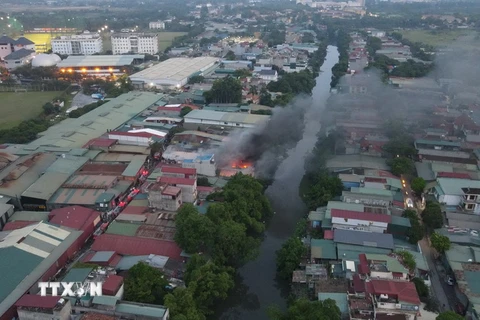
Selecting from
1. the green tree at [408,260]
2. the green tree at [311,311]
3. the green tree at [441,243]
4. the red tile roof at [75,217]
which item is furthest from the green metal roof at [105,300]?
the green tree at [441,243]

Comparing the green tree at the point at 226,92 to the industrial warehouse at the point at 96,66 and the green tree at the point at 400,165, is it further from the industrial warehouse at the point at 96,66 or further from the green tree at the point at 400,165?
the industrial warehouse at the point at 96,66

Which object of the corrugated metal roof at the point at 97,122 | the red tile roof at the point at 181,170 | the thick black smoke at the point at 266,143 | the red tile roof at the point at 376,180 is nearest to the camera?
the red tile roof at the point at 181,170

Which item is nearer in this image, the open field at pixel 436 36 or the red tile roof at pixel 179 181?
the red tile roof at pixel 179 181

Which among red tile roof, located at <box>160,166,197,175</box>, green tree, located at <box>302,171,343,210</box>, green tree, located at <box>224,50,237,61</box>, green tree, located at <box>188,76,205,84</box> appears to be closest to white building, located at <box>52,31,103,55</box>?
green tree, located at <box>224,50,237,61</box>

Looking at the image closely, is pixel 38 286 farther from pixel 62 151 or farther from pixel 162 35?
pixel 162 35

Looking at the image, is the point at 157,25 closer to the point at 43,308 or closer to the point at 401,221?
the point at 401,221

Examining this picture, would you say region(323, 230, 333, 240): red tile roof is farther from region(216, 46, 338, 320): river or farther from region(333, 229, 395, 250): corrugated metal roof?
region(216, 46, 338, 320): river
